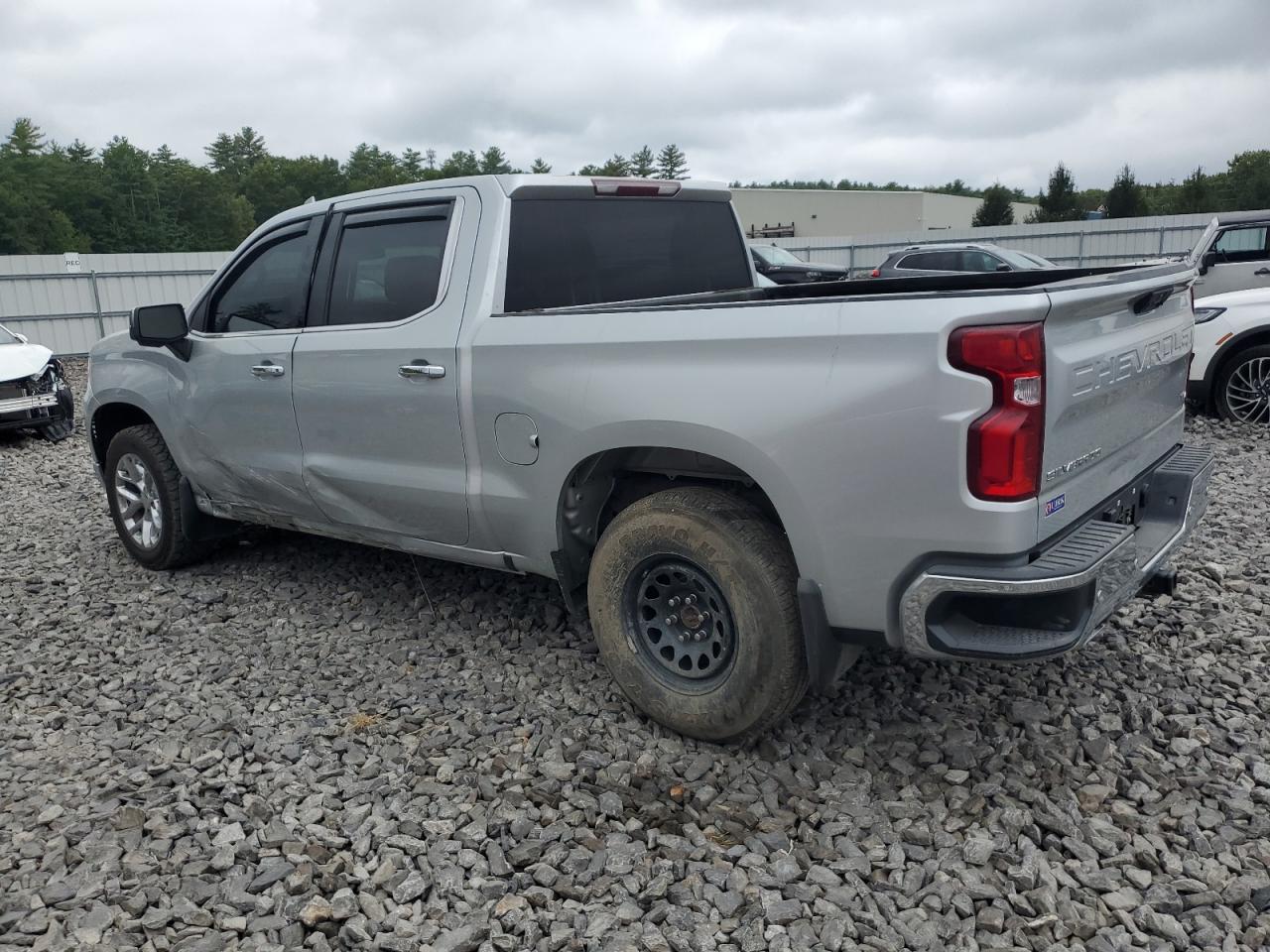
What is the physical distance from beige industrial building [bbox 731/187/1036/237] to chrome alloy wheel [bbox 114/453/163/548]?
58648 mm

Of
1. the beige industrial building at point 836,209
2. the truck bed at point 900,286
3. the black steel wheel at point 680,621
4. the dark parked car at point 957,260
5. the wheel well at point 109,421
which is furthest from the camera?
the beige industrial building at point 836,209

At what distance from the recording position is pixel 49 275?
19.5 m

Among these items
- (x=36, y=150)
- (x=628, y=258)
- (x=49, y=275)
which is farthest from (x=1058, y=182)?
(x=36, y=150)

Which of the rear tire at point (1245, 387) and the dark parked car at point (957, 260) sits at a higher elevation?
the dark parked car at point (957, 260)

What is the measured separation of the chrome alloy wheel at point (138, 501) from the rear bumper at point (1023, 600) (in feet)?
14.0

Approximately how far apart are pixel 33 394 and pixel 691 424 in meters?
9.42

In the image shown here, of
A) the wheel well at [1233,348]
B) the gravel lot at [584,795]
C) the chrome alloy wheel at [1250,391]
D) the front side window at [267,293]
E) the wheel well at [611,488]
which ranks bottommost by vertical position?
the gravel lot at [584,795]

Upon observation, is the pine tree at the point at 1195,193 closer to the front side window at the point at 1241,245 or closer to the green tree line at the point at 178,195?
the green tree line at the point at 178,195

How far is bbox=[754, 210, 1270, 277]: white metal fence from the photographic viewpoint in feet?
71.0

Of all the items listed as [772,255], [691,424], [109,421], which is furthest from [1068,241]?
[691,424]

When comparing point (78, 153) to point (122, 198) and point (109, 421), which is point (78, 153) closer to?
point (122, 198)

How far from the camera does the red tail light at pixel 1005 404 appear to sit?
249cm

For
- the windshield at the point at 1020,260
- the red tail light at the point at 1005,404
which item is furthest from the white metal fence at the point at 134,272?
the red tail light at the point at 1005,404

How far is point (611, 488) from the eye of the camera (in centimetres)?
360
